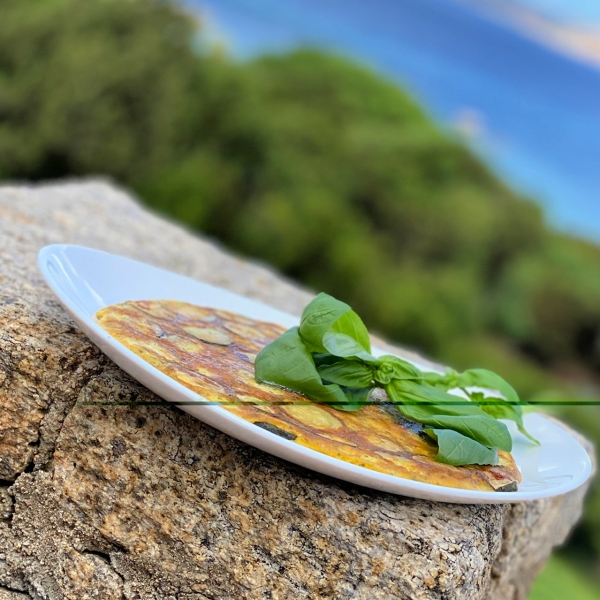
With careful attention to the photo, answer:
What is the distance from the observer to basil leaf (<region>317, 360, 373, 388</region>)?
1.36 ft

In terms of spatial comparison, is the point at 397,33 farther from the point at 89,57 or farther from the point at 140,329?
the point at 140,329

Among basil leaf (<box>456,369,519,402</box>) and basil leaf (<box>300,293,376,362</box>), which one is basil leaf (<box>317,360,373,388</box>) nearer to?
basil leaf (<box>300,293,376,362</box>)

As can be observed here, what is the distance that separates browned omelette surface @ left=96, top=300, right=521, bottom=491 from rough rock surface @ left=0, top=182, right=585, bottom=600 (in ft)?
0.11

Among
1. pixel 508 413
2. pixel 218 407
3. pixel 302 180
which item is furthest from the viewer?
pixel 302 180

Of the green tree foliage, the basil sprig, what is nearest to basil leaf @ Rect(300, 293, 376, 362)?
the basil sprig

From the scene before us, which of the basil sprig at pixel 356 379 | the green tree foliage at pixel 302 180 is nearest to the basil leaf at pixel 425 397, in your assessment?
the basil sprig at pixel 356 379

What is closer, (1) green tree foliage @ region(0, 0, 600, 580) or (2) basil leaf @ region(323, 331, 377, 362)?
(2) basil leaf @ region(323, 331, 377, 362)

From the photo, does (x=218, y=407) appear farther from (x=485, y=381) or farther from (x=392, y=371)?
(x=485, y=381)

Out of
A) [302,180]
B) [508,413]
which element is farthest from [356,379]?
→ [302,180]

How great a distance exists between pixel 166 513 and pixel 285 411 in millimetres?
101

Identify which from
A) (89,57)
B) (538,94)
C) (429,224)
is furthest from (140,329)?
(538,94)

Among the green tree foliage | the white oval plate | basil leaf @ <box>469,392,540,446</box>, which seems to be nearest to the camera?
the white oval plate

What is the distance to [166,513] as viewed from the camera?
0.41 m

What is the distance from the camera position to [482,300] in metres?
2.44
